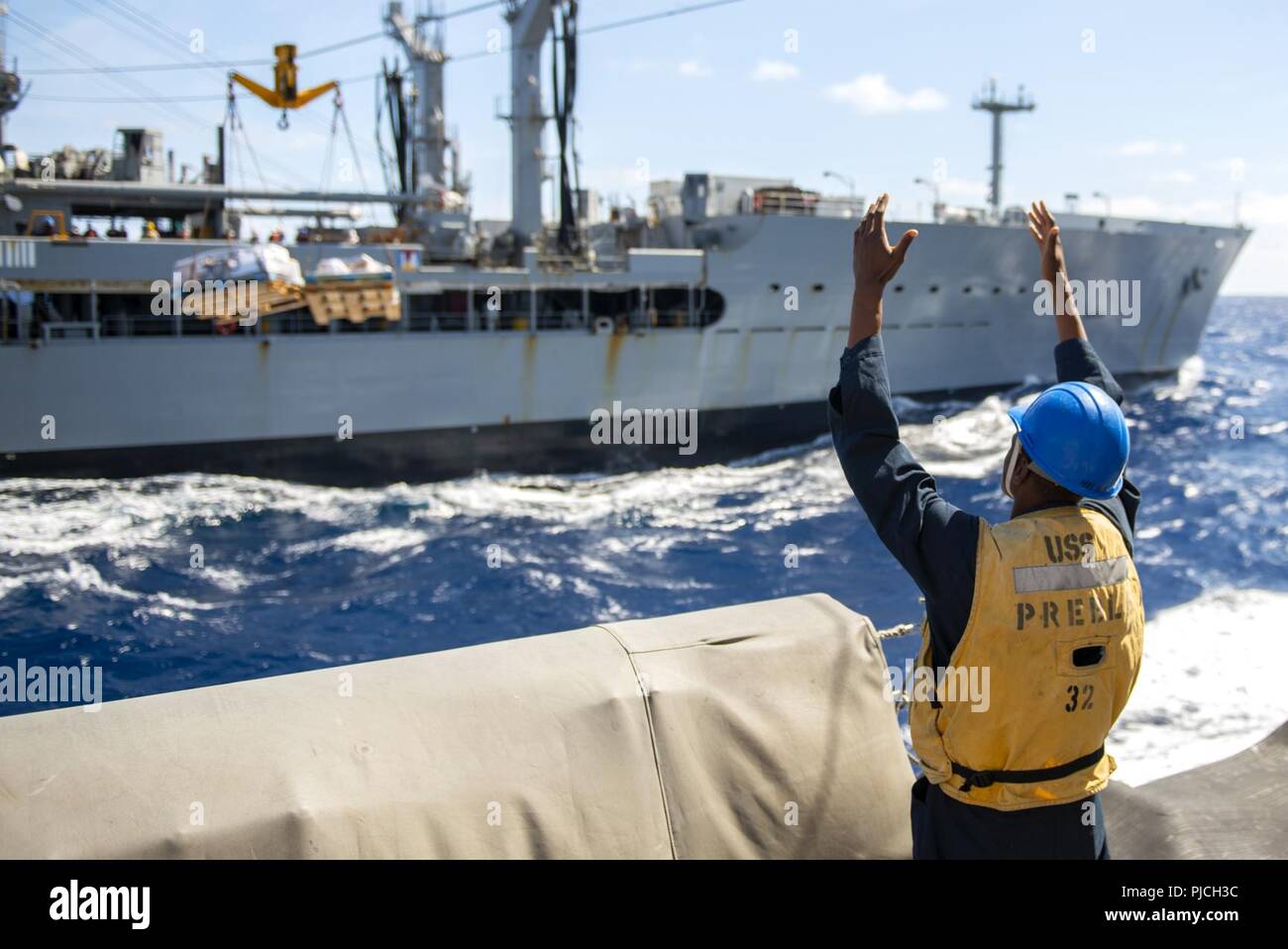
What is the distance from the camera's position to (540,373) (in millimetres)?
20375

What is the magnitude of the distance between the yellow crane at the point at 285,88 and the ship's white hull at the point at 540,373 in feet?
14.4

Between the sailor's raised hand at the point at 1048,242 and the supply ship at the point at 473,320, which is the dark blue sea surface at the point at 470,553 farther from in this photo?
the sailor's raised hand at the point at 1048,242

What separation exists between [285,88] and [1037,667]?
1974cm

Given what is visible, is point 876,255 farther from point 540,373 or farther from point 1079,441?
point 540,373

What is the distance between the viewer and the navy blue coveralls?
6.57 feet

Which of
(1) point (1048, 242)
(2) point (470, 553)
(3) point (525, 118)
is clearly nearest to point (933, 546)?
(1) point (1048, 242)

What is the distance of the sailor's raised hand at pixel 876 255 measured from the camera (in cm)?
216

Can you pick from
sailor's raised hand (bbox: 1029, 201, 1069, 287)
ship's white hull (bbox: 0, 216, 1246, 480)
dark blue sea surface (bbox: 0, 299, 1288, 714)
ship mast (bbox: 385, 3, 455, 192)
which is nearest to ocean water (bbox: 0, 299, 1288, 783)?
dark blue sea surface (bbox: 0, 299, 1288, 714)

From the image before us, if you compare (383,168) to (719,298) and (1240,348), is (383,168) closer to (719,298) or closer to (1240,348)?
(719,298)

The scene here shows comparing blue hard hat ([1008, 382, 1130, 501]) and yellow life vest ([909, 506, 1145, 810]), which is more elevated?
blue hard hat ([1008, 382, 1130, 501])

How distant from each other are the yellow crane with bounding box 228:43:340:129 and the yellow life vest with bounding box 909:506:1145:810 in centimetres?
1918

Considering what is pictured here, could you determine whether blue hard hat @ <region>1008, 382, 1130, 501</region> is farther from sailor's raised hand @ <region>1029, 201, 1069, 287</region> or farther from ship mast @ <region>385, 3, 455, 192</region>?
ship mast @ <region>385, 3, 455, 192</region>

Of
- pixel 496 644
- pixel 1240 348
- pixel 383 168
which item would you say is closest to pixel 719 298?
pixel 383 168
